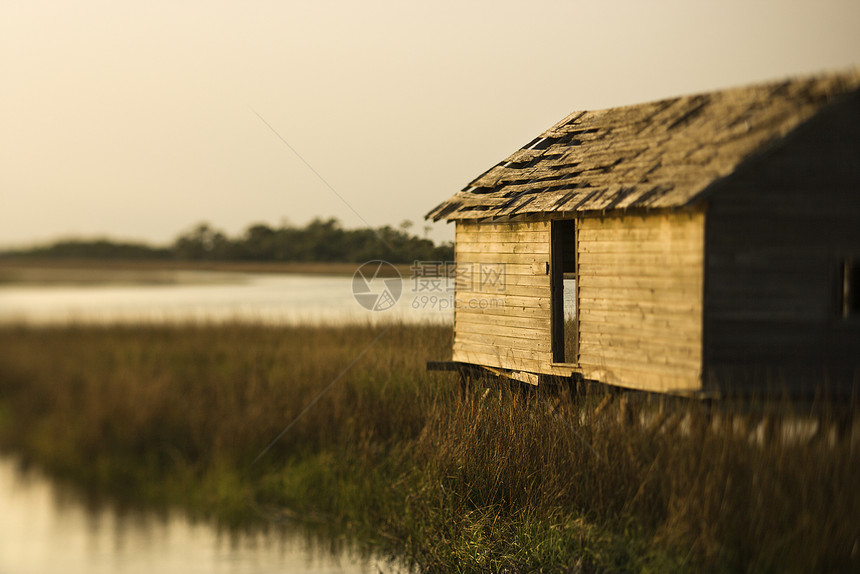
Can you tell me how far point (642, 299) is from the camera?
973cm

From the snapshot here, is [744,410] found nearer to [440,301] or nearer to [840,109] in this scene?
[840,109]

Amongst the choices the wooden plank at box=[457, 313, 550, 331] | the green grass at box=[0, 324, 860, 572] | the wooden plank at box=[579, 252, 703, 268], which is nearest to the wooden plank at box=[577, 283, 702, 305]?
the wooden plank at box=[579, 252, 703, 268]

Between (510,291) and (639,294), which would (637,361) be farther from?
(510,291)

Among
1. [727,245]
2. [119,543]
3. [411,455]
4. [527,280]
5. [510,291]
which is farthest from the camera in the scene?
[119,543]

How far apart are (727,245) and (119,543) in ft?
37.0

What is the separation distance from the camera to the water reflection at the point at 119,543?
12.0 m

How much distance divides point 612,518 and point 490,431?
1.95 meters

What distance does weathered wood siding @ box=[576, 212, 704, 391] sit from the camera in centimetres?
910

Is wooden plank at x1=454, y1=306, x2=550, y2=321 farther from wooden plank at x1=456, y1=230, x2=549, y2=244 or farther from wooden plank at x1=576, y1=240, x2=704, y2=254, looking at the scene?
wooden plank at x1=576, y1=240, x2=704, y2=254

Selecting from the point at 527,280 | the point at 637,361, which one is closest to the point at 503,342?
the point at 527,280

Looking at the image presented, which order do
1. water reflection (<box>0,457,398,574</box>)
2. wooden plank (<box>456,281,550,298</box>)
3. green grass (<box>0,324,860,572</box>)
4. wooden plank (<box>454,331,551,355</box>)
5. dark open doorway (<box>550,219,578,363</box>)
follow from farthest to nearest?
1. water reflection (<box>0,457,398,574</box>)
2. wooden plank (<box>454,331,551,355</box>)
3. wooden plank (<box>456,281,550,298</box>)
4. dark open doorway (<box>550,219,578,363</box>)
5. green grass (<box>0,324,860,572</box>)

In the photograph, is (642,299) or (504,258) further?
(504,258)

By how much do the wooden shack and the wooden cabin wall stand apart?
1cm

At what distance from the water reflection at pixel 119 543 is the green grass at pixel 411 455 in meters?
0.44
